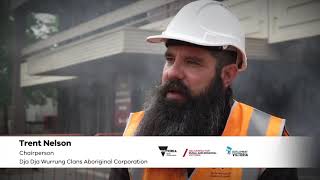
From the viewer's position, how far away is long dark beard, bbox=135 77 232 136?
126 centimetres

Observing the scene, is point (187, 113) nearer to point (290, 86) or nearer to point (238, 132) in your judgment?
point (238, 132)

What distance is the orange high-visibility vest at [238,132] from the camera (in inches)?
50.0

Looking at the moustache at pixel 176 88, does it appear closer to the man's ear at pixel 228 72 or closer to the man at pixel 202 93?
the man at pixel 202 93

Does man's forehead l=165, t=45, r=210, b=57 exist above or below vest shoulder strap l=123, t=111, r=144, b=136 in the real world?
above

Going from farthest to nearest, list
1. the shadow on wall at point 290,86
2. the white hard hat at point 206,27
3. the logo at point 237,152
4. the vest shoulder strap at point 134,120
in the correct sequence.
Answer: the shadow on wall at point 290,86 < the logo at point 237,152 < the vest shoulder strap at point 134,120 < the white hard hat at point 206,27

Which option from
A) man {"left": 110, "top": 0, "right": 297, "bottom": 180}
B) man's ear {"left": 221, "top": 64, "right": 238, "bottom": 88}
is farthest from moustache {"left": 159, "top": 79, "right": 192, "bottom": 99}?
man's ear {"left": 221, "top": 64, "right": 238, "bottom": 88}

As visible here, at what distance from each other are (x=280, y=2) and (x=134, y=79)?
2.86 feet

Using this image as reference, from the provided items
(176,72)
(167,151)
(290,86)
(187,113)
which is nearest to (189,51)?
(176,72)

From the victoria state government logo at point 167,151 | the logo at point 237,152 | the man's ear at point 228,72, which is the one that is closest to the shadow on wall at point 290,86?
the logo at point 237,152

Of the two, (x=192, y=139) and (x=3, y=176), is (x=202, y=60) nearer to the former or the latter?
(x=192, y=139)

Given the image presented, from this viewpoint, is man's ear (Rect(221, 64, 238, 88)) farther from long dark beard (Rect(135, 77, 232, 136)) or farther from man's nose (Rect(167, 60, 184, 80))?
man's nose (Rect(167, 60, 184, 80))

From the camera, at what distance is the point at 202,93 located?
4.17ft

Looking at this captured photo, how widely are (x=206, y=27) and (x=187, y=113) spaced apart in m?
0.27

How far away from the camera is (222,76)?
4.09ft
